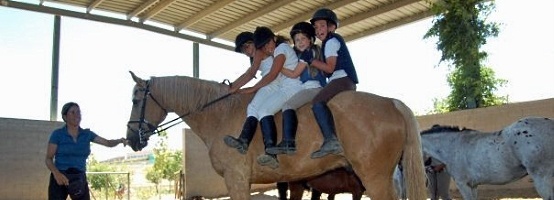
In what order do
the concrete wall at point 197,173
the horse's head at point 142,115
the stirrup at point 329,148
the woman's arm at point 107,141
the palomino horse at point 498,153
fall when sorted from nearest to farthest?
the stirrup at point 329,148 < the horse's head at point 142,115 < the woman's arm at point 107,141 < the palomino horse at point 498,153 < the concrete wall at point 197,173

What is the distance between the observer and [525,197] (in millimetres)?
9281

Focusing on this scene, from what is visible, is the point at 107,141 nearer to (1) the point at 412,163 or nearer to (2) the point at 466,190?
(1) the point at 412,163

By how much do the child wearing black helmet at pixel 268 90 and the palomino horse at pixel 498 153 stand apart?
3.53m

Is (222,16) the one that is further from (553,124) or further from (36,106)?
(553,124)

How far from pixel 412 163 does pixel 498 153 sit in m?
3.27

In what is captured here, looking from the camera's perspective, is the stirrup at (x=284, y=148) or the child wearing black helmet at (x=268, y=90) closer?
the stirrup at (x=284, y=148)

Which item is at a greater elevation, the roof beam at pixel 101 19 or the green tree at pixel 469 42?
the roof beam at pixel 101 19

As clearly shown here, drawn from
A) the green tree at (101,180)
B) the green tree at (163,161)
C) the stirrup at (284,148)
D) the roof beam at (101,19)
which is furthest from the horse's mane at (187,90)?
the green tree at (163,161)

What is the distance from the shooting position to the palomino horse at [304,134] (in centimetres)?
346

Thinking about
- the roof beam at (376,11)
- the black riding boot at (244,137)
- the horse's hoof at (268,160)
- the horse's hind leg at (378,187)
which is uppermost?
the roof beam at (376,11)

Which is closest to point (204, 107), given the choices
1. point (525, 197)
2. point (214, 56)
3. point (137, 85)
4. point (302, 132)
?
point (137, 85)

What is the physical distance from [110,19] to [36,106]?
2.71 meters

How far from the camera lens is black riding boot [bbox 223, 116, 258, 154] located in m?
3.58

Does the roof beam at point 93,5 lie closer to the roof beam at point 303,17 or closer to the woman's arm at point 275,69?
the roof beam at point 303,17
